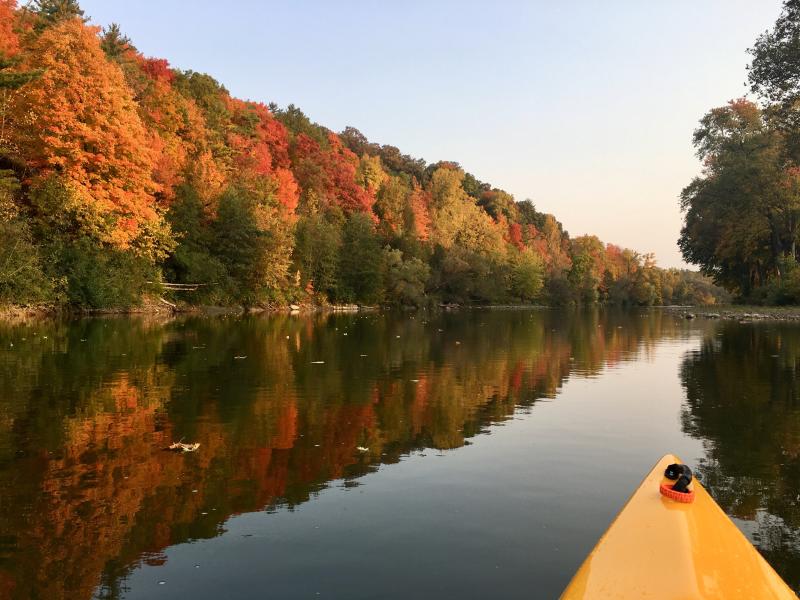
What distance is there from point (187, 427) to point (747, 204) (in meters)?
55.3

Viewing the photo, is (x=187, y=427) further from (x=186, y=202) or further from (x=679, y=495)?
(x=186, y=202)

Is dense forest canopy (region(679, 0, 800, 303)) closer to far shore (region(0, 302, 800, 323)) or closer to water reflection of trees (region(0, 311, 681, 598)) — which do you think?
far shore (region(0, 302, 800, 323))

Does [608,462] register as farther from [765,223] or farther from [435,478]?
[765,223]

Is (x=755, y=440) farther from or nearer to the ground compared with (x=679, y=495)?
nearer to the ground

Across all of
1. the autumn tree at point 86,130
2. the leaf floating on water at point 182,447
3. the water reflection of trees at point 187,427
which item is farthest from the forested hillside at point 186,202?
the leaf floating on water at point 182,447

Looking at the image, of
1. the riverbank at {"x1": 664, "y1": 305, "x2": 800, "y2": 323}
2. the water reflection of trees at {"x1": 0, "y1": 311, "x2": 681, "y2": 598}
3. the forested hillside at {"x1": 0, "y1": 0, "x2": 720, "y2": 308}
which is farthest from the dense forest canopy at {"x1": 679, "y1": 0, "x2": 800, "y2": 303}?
the water reflection of trees at {"x1": 0, "y1": 311, "x2": 681, "y2": 598}

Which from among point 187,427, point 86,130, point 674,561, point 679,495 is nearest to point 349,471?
Result: point 187,427

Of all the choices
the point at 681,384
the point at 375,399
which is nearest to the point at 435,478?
the point at 375,399

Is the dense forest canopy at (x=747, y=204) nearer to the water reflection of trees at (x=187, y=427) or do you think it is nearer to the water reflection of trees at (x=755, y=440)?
the water reflection of trees at (x=755, y=440)

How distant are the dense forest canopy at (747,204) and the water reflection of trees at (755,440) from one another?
3128cm

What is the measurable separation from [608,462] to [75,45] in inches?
1480

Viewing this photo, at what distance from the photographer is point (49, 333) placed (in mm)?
23469

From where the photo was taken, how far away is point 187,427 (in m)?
9.29

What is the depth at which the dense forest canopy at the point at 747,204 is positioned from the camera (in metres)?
Result: 50.0
